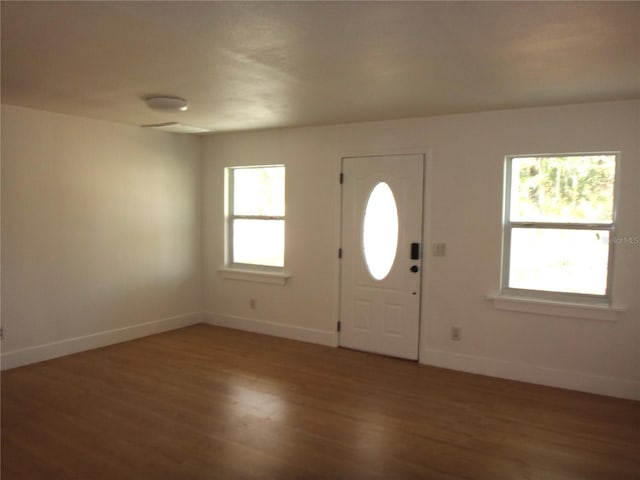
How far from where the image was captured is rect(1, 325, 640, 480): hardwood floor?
254 cm

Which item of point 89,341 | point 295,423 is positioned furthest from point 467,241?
point 89,341

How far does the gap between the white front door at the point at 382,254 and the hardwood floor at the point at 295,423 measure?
36 centimetres

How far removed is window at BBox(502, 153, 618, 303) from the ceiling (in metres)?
0.58

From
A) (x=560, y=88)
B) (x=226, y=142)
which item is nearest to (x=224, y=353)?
(x=226, y=142)

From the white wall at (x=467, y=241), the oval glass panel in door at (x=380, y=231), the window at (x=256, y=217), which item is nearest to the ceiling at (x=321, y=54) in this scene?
the white wall at (x=467, y=241)

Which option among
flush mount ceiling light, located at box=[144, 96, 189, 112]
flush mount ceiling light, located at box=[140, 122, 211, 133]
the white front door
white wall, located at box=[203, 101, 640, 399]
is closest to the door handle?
the white front door

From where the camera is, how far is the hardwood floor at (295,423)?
2535 mm

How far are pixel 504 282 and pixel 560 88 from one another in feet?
5.61

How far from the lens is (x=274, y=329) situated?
5.25m

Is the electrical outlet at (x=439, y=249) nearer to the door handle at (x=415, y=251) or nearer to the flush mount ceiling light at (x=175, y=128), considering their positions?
the door handle at (x=415, y=251)

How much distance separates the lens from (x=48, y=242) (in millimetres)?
4227

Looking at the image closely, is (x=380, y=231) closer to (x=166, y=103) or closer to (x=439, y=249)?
(x=439, y=249)

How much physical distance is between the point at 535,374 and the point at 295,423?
7.15 ft

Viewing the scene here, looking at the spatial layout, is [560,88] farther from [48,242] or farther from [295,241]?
[48,242]
